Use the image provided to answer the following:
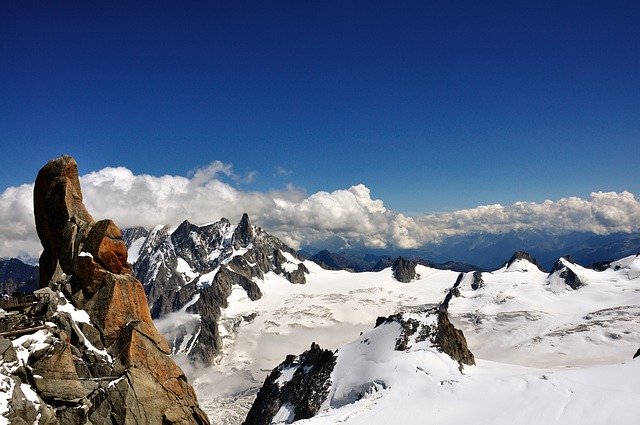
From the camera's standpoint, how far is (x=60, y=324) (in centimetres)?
3212

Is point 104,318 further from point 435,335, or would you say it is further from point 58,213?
point 435,335

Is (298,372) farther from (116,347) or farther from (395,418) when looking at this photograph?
(116,347)

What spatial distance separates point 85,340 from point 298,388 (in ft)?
201

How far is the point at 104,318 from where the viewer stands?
34781 mm

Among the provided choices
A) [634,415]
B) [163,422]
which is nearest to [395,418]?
[634,415]

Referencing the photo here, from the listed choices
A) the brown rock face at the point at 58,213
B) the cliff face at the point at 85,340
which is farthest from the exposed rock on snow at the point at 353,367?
the brown rock face at the point at 58,213

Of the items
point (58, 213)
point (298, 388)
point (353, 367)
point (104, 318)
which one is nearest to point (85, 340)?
point (104, 318)

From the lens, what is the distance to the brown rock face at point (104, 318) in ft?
96.1

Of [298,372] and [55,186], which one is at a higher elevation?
[55,186]

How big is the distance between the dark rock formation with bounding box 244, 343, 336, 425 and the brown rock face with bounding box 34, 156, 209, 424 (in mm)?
44359

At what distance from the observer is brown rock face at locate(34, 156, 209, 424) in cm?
2928

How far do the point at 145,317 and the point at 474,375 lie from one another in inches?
2082

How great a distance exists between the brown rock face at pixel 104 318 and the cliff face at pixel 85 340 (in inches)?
2.6

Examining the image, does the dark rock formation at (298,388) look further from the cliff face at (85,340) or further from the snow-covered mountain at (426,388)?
the cliff face at (85,340)
